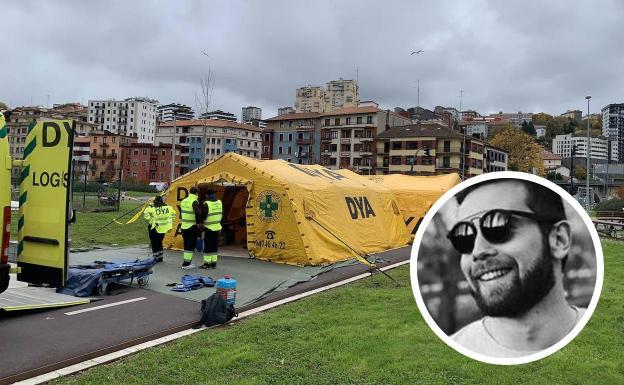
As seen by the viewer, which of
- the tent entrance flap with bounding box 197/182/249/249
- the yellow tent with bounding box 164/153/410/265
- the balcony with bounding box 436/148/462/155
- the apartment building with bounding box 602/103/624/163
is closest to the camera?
the yellow tent with bounding box 164/153/410/265

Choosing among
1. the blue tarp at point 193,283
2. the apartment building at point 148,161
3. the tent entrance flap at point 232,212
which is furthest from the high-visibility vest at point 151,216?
the apartment building at point 148,161

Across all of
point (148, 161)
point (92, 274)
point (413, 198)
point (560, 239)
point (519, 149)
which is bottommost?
point (92, 274)

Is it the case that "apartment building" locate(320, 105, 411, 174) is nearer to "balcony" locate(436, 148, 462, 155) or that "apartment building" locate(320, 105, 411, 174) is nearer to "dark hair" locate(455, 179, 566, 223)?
"balcony" locate(436, 148, 462, 155)

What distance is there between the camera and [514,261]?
1.29 metres

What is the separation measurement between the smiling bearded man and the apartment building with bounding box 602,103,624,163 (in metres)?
164

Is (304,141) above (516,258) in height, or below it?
above

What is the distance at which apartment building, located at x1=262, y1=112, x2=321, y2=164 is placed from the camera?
81.3 metres

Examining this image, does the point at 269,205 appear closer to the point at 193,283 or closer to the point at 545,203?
the point at 193,283

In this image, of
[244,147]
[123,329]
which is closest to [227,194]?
[123,329]

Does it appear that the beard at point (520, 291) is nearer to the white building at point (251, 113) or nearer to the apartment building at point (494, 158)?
the apartment building at point (494, 158)

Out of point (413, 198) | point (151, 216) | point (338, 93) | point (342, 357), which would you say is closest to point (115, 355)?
point (342, 357)

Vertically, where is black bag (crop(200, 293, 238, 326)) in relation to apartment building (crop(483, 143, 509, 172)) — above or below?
below

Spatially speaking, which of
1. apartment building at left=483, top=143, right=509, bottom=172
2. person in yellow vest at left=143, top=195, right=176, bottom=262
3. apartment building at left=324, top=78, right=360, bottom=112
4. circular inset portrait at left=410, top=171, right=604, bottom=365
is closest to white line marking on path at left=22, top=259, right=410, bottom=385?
person in yellow vest at left=143, top=195, right=176, bottom=262

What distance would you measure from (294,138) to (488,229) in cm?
8330
